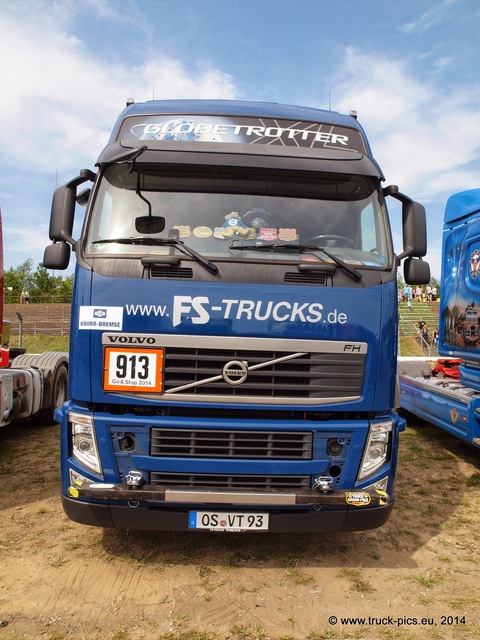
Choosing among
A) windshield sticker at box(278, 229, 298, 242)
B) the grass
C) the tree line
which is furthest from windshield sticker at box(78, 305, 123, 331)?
the tree line

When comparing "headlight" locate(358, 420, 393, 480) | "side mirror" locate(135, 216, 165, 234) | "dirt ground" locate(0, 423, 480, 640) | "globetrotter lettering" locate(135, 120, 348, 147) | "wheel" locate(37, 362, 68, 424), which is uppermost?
"globetrotter lettering" locate(135, 120, 348, 147)

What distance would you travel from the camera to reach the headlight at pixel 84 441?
362 cm

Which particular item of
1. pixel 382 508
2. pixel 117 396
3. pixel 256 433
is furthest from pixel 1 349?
pixel 382 508

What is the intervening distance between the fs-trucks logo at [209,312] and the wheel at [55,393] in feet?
17.1

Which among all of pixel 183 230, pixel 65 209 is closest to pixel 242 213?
pixel 183 230

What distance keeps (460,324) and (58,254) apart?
516 cm

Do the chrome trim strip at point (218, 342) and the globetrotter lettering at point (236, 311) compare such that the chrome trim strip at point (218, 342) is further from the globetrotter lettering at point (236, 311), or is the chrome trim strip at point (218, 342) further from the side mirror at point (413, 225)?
the side mirror at point (413, 225)

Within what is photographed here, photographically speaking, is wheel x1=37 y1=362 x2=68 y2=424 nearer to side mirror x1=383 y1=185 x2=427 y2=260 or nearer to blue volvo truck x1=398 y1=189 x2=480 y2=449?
blue volvo truck x1=398 y1=189 x2=480 y2=449

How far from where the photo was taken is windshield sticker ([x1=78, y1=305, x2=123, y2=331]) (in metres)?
3.60

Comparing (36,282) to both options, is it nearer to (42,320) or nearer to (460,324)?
(42,320)

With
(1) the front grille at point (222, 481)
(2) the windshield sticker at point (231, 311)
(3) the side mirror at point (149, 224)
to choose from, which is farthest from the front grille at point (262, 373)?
(3) the side mirror at point (149, 224)

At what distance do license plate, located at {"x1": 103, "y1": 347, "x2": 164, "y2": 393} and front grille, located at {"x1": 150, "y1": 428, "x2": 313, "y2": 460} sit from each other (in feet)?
1.07

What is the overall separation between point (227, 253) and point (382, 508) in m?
2.14

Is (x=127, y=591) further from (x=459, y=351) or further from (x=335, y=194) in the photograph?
(x=459, y=351)
